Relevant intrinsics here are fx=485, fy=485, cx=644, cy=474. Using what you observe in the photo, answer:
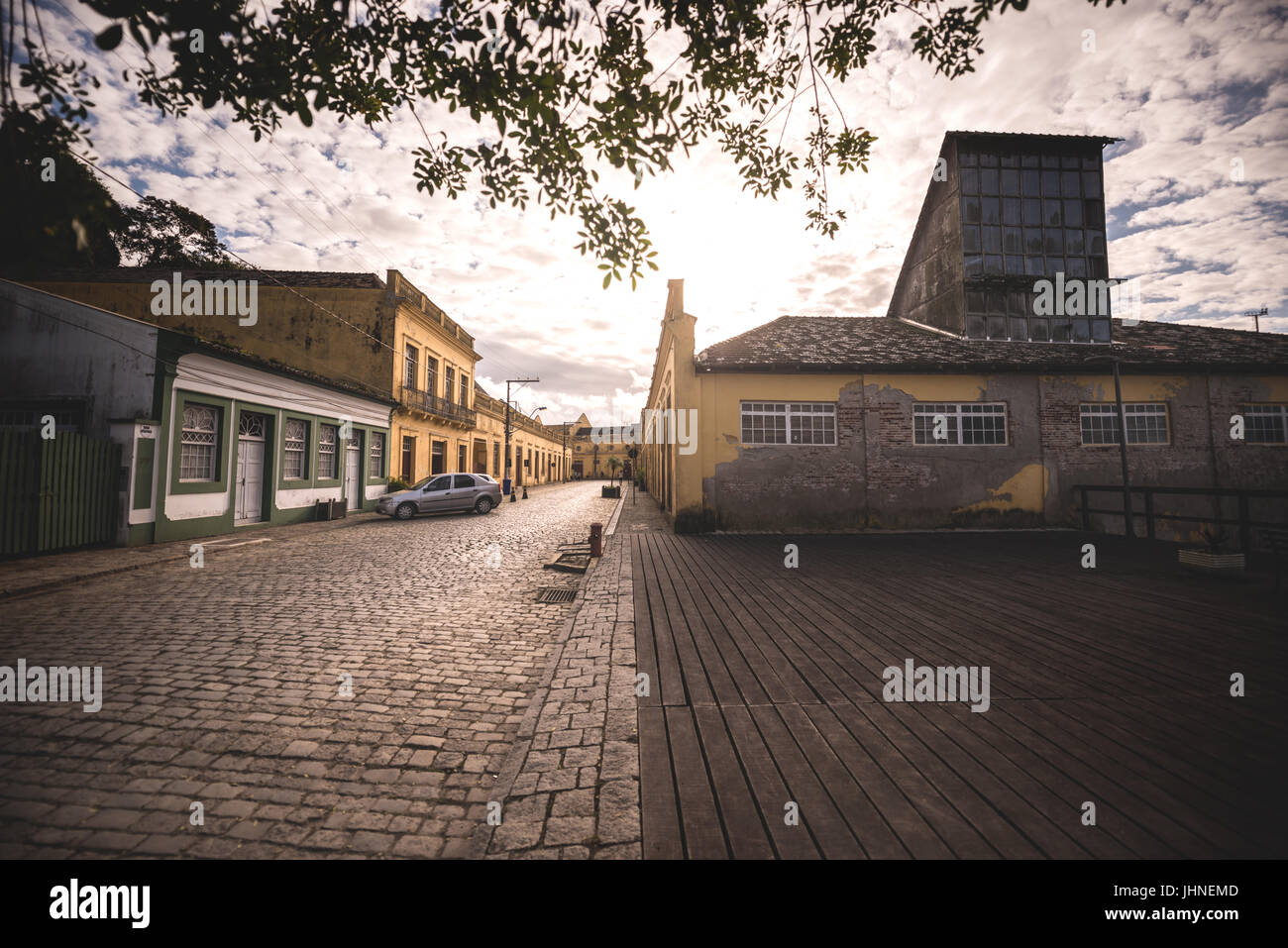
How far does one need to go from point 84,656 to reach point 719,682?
5255mm

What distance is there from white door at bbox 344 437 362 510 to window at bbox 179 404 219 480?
17.6ft

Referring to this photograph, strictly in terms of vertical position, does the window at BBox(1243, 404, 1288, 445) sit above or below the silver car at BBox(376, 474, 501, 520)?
above

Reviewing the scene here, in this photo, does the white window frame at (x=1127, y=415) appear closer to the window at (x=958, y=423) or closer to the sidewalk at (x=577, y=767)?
the window at (x=958, y=423)

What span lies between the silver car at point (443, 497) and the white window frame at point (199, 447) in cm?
476

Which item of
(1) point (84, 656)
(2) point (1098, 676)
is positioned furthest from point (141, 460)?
(2) point (1098, 676)

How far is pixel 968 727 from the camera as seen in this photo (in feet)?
9.53

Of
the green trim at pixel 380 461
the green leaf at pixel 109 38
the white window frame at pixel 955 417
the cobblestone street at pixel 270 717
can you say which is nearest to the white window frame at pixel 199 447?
the cobblestone street at pixel 270 717

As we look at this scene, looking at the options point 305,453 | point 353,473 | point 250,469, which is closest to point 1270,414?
point 250,469

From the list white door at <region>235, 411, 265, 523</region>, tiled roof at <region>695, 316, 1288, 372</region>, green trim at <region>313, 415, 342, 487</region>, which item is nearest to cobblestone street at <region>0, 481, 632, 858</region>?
white door at <region>235, 411, 265, 523</region>

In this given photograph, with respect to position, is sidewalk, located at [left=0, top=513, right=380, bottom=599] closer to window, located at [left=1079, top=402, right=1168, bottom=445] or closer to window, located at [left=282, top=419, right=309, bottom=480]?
window, located at [left=282, top=419, right=309, bottom=480]

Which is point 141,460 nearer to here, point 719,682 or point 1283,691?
point 719,682

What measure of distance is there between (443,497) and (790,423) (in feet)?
39.7

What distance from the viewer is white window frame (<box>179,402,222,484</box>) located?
11125mm

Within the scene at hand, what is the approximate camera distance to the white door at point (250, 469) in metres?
12.9
